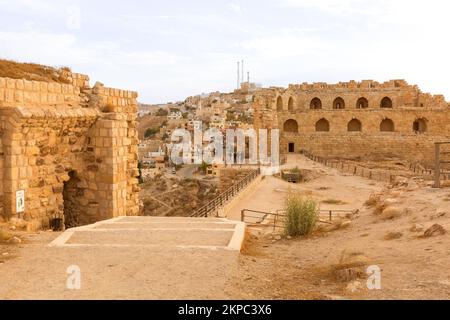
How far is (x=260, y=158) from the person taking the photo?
31.3m

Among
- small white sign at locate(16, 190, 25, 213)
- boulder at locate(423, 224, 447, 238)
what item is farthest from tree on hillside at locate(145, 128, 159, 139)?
boulder at locate(423, 224, 447, 238)

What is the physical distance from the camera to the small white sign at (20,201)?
8502mm

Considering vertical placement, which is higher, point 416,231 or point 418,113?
point 418,113

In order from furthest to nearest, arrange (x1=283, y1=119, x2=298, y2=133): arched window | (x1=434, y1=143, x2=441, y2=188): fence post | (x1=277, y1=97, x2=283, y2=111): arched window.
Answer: (x1=277, y1=97, x2=283, y2=111): arched window, (x1=283, y1=119, x2=298, y2=133): arched window, (x1=434, y1=143, x2=441, y2=188): fence post

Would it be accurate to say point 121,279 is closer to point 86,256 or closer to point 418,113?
point 86,256

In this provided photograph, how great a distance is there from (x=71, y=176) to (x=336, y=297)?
7159mm

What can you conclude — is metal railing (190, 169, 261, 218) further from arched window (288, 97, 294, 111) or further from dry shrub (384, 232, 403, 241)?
arched window (288, 97, 294, 111)

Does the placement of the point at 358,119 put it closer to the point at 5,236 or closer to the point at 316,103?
the point at 316,103

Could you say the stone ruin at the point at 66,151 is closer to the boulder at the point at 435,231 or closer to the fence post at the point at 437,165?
the boulder at the point at 435,231

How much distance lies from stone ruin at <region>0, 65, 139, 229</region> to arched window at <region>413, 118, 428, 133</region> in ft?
112

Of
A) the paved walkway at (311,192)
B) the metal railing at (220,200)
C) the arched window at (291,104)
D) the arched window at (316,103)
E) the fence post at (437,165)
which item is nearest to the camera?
the fence post at (437,165)

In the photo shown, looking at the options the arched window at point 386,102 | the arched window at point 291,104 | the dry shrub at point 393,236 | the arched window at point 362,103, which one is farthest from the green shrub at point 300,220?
the arched window at point 386,102

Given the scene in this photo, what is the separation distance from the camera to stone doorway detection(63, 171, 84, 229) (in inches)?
419
